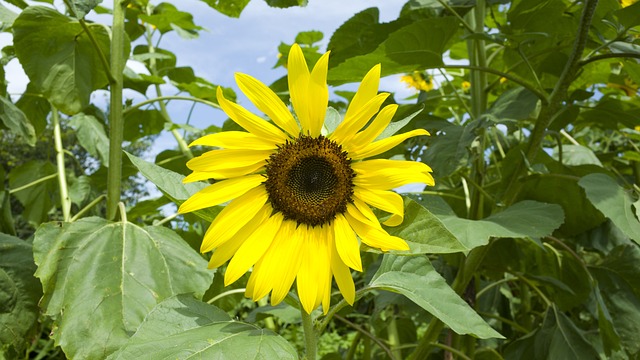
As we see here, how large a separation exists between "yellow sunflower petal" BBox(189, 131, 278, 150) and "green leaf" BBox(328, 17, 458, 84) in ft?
1.66

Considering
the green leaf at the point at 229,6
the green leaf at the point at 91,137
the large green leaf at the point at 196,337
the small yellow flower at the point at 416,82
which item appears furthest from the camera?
→ the small yellow flower at the point at 416,82

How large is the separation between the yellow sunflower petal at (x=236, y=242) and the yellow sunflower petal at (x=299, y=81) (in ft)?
0.46

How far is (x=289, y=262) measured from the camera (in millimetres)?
850

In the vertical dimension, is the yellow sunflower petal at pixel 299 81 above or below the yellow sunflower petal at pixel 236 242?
above

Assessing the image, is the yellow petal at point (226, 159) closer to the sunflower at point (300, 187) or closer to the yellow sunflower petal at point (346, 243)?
the sunflower at point (300, 187)

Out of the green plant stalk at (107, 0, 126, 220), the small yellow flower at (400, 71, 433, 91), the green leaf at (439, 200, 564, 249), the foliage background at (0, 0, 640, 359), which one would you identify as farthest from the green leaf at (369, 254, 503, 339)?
the small yellow flower at (400, 71, 433, 91)

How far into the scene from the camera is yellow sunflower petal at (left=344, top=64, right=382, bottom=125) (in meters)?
0.78

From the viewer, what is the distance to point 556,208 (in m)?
1.19

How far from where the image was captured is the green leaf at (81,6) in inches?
40.9

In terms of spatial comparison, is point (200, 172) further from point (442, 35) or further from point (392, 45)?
point (442, 35)

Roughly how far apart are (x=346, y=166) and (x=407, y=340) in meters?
1.41

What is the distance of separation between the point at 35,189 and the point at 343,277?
1.83 meters

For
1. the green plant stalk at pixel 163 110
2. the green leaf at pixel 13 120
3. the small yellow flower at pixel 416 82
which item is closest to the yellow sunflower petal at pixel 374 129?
the green leaf at pixel 13 120

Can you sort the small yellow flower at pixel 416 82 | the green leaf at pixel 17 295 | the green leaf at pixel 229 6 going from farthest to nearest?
1. the small yellow flower at pixel 416 82
2. the green leaf at pixel 229 6
3. the green leaf at pixel 17 295
